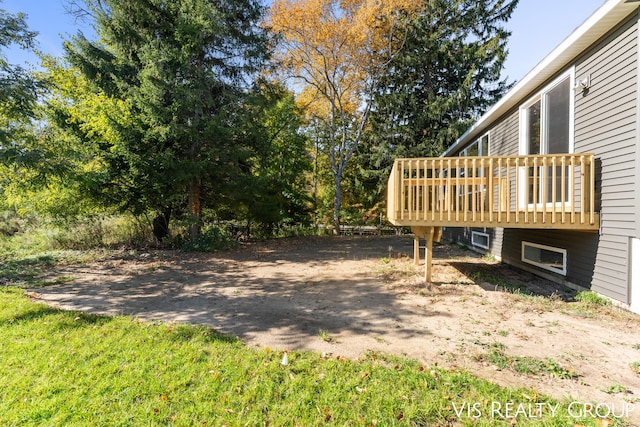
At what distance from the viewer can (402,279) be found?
19.9 feet

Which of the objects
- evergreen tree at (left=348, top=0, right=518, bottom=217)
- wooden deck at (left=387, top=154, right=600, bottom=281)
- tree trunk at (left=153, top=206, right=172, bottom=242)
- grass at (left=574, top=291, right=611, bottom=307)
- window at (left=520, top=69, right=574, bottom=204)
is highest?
evergreen tree at (left=348, top=0, right=518, bottom=217)

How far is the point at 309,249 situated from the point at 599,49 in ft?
28.1

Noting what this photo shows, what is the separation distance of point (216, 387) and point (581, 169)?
223 inches

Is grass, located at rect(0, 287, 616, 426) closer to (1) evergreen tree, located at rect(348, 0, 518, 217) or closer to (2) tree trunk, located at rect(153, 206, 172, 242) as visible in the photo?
(2) tree trunk, located at rect(153, 206, 172, 242)

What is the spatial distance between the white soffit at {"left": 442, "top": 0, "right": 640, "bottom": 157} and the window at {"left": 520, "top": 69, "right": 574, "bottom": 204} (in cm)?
22

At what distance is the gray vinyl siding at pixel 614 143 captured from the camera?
161 inches

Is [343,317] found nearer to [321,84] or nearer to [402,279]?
[402,279]

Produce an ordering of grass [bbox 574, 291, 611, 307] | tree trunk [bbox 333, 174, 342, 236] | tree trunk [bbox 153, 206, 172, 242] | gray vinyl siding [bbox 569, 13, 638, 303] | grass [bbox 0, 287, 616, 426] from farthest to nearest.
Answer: tree trunk [bbox 333, 174, 342, 236] → tree trunk [bbox 153, 206, 172, 242] → grass [bbox 574, 291, 611, 307] → gray vinyl siding [bbox 569, 13, 638, 303] → grass [bbox 0, 287, 616, 426]

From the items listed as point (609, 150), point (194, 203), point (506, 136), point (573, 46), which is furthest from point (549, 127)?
point (194, 203)

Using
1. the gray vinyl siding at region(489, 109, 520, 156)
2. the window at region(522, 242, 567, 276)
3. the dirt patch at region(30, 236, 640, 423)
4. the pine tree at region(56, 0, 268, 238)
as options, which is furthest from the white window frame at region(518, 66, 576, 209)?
the pine tree at region(56, 0, 268, 238)

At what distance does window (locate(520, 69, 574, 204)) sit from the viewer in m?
5.51

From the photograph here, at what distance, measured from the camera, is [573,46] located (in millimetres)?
4977

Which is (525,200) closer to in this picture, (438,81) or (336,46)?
(336,46)

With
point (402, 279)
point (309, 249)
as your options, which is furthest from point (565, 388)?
point (309, 249)
